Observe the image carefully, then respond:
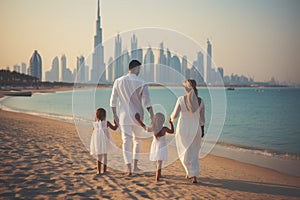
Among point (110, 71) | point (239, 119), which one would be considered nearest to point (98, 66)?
point (110, 71)

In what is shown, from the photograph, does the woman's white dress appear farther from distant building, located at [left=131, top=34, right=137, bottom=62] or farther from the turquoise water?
distant building, located at [left=131, top=34, right=137, bottom=62]

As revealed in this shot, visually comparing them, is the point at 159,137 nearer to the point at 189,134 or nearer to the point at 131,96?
the point at 189,134

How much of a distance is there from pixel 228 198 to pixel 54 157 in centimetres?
454

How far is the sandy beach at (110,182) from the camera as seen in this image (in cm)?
495

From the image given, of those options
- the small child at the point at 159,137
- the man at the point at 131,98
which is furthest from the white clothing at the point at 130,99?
the small child at the point at 159,137

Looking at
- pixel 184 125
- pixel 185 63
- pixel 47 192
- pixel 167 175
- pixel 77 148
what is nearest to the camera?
pixel 47 192

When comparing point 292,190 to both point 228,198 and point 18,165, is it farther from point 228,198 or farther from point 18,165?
point 18,165

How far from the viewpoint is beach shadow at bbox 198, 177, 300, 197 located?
5.89m

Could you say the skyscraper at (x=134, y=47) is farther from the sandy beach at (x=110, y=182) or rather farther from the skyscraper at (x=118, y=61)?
the sandy beach at (x=110, y=182)

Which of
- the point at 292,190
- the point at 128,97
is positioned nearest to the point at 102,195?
the point at 128,97

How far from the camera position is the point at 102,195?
4.88m

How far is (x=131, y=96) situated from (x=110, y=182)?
1.66 m

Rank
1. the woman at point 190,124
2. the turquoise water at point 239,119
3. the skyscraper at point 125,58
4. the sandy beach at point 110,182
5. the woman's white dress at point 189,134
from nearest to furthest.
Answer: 1. the sandy beach at point 110,182
2. the woman at point 190,124
3. the woman's white dress at point 189,134
4. the skyscraper at point 125,58
5. the turquoise water at point 239,119

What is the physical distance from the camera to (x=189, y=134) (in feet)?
18.4
